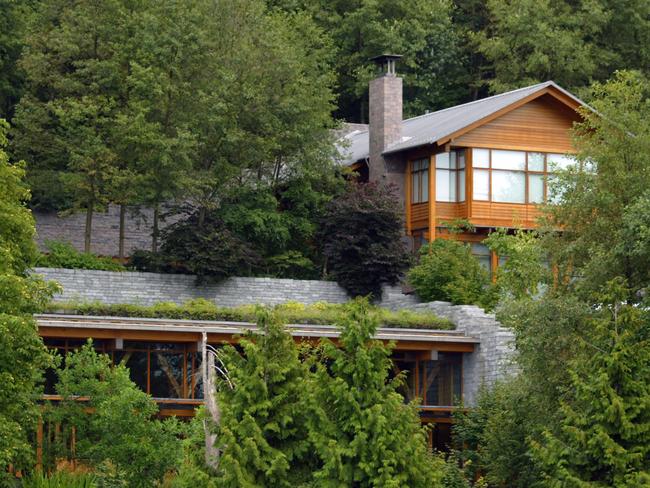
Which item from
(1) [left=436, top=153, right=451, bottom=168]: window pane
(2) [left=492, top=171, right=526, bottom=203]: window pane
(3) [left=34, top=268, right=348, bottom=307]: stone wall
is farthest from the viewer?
(1) [left=436, top=153, right=451, bottom=168]: window pane

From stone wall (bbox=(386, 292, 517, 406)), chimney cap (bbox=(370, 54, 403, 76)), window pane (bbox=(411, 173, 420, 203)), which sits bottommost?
stone wall (bbox=(386, 292, 517, 406))

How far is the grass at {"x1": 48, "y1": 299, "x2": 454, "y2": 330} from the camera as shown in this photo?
4128cm

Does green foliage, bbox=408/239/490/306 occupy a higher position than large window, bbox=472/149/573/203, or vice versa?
large window, bbox=472/149/573/203

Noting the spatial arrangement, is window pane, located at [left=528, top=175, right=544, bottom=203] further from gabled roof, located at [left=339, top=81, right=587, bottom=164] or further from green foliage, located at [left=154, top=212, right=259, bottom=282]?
green foliage, located at [left=154, top=212, right=259, bottom=282]

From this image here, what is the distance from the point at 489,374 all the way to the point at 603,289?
10134 mm

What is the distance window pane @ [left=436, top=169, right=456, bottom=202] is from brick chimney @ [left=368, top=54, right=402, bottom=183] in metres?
2.11

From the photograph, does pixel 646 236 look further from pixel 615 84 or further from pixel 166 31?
pixel 166 31

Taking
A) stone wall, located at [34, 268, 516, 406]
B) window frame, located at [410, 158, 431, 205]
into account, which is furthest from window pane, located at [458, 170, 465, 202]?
stone wall, located at [34, 268, 516, 406]

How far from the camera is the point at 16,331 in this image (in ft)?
106

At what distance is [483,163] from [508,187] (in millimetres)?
1131

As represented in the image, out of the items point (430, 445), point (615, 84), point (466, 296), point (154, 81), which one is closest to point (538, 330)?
point (615, 84)

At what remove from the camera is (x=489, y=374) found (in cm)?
4206

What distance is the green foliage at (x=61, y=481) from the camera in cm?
3316

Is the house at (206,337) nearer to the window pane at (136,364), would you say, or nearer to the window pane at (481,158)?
the window pane at (136,364)
